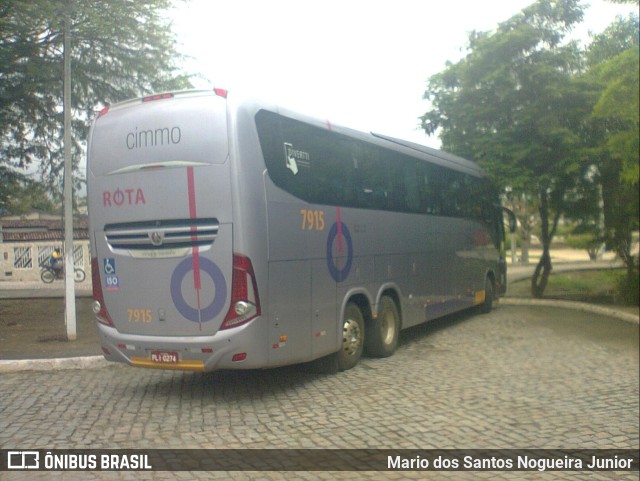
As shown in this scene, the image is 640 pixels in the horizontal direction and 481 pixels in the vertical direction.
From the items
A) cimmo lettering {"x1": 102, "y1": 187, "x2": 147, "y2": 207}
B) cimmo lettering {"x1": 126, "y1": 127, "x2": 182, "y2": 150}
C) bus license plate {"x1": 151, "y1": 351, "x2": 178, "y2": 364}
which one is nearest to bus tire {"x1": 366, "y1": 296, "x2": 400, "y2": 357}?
bus license plate {"x1": 151, "y1": 351, "x2": 178, "y2": 364}

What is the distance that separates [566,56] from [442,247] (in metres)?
3.79

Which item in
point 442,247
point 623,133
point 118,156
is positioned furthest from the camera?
point 442,247

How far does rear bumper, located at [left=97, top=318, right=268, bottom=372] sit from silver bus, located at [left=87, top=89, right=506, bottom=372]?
12 mm

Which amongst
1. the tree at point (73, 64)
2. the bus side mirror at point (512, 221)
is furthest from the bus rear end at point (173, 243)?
the bus side mirror at point (512, 221)

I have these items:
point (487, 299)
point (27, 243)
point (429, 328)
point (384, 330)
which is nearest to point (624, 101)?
point (27, 243)

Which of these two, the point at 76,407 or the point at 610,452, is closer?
the point at 610,452

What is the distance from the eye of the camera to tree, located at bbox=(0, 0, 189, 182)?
5969 mm

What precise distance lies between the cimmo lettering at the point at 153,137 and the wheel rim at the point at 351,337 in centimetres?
317

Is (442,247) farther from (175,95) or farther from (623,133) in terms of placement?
(623,133)

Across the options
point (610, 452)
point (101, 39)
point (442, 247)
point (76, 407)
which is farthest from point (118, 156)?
point (442, 247)

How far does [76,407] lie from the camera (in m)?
6.59

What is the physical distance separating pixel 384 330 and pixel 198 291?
3.76 metres

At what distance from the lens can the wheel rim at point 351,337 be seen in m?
8.44

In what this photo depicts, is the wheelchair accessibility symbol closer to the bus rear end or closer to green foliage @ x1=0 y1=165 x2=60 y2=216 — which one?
→ the bus rear end
